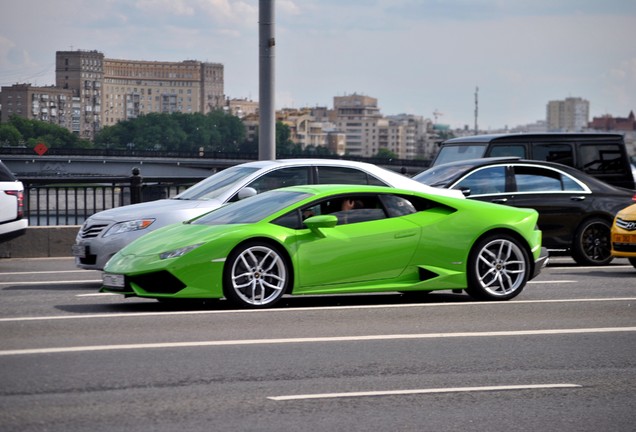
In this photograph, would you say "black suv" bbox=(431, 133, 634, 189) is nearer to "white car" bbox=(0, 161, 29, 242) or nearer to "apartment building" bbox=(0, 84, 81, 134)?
"white car" bbox=(0, 161, 29, 242)

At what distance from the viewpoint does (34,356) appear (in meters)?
8.50

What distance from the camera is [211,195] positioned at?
14883mm

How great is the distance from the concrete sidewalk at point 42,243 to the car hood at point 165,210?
17.5 ft

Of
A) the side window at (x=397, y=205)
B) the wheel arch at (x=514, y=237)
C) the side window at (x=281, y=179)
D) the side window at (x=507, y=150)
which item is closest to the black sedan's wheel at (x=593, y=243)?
the side window at (x=507, y=150)

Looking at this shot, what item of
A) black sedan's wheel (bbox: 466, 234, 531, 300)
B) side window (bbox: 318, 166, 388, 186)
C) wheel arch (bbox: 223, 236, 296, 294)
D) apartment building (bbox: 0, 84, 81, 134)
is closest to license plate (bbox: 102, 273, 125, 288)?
wheel arch (bbox: 223, 236, 296, 294)

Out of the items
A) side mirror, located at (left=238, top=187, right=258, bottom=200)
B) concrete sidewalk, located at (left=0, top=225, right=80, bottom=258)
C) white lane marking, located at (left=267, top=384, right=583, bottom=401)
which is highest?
side mirror, located at (left=238, top=187, right=258, bottom=200)

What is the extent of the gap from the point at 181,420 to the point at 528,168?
1239 centimetres

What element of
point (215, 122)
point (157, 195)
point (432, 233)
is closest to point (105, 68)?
point (215, 122)

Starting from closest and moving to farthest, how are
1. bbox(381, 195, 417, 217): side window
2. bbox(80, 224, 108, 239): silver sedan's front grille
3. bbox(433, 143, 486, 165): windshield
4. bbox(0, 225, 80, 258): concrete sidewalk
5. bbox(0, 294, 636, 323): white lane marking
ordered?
bbox(0, 294, 636, 323): white lane marking < bbox(381, 195, 417, 217): side window < bbox(80, 224, 108, 239): silver sedan's front grille < bbox(0, 225, 80, 258): concrete sidewalk < bbox(433, 143, 486, 165): windshield

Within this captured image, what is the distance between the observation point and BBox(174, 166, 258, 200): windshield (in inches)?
587

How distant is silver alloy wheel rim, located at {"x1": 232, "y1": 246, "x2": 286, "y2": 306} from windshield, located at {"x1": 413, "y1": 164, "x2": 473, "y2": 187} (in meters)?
7.04

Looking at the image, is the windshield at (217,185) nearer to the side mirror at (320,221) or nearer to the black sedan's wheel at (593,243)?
the side mirror at (320,221)

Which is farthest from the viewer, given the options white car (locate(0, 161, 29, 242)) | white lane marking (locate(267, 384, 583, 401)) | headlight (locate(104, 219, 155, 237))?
white car (locate(0, 161, 29, 242))

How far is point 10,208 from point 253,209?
6.43 metres
